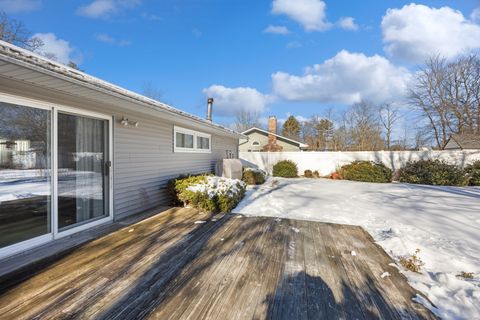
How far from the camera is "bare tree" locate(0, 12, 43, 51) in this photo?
10.6 m

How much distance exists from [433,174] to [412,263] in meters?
9.29

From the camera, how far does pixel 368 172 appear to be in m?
11.0

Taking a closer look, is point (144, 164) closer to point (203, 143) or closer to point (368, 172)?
point (203, 143)

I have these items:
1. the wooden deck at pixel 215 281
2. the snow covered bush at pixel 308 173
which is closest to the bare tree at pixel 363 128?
the snow covered bush at pixel 308 173

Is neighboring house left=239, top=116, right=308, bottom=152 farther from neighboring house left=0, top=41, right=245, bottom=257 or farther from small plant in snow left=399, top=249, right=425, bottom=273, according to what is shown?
small plant in snow left=399, top=249, right=425, bottom=273

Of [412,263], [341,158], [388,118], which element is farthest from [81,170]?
[388,118]

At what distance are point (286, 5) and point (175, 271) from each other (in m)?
10.5

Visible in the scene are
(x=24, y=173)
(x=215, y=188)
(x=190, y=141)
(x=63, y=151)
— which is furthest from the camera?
(x=190, y=141)

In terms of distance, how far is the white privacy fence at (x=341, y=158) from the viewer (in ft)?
35.6

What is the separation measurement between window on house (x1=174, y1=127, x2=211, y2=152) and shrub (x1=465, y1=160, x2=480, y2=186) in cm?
1079

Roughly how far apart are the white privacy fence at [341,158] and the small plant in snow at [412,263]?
10.7m

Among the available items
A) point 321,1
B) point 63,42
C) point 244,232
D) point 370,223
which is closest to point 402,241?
point 370,223

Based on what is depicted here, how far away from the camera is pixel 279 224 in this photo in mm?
4359

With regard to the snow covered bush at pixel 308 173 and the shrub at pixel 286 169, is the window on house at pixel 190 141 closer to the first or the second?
the shrub at pixel 286 169
